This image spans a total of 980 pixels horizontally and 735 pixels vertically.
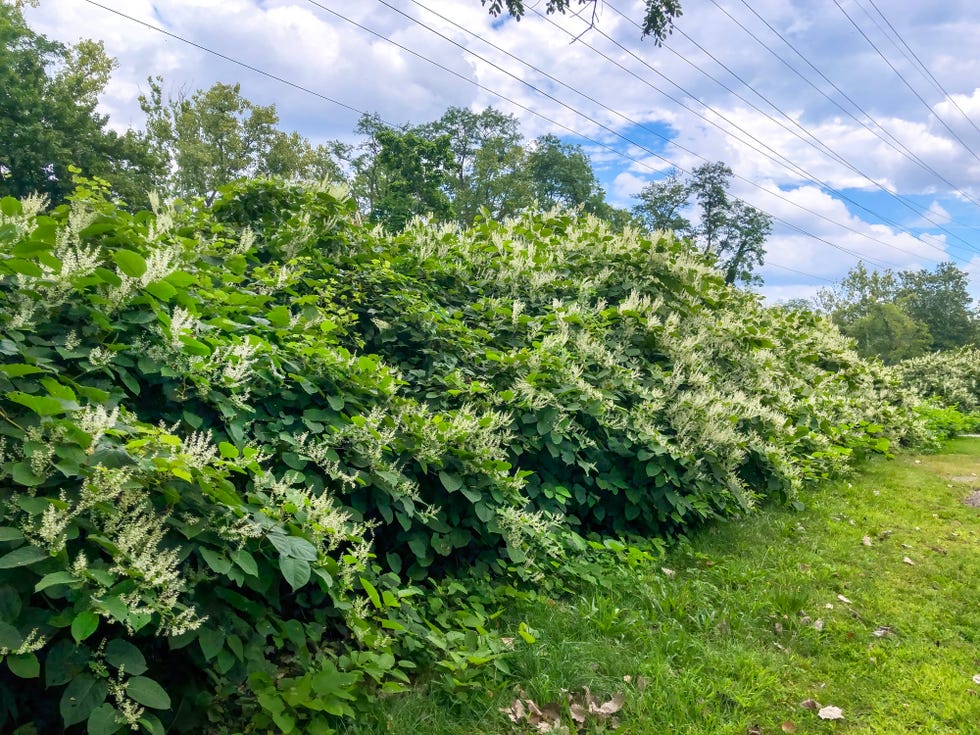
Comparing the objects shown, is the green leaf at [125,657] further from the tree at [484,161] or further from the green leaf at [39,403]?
the tree at [484,161]

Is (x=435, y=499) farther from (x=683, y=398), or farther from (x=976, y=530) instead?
(x=976, y=530)

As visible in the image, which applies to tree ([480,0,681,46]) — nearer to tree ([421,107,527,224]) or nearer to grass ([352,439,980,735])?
grass ([352,439,980,735])

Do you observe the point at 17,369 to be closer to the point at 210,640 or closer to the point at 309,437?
the point at 210,640

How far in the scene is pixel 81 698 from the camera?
1629 millimetres

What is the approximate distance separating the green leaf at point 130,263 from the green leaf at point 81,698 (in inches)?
54.3

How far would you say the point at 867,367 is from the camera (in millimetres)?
10461

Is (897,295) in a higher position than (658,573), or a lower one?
higher

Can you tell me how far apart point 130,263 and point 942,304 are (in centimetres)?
6421

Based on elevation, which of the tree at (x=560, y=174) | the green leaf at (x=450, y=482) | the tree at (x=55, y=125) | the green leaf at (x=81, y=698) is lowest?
the green leaf at (x=81, y=698)

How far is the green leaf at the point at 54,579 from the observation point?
1.51m

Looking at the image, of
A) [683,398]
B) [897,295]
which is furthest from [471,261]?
[897,295]

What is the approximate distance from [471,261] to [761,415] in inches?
120

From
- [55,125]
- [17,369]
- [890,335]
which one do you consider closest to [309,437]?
[17,369]

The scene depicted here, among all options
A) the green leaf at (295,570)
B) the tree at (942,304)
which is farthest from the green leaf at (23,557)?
the tree at (942,304)
